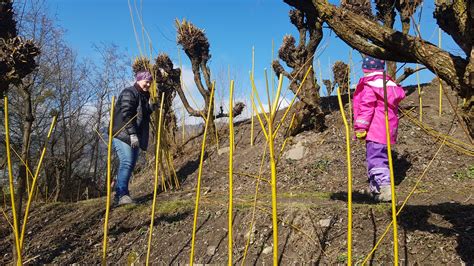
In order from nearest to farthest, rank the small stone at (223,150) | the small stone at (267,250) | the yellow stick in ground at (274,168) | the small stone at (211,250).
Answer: the yellow stick in ground at (274,168) → the small stone at (267,250) → the small stone at (211,250) → the small stone at (223,150)

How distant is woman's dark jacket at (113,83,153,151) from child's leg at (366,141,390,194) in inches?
89.1

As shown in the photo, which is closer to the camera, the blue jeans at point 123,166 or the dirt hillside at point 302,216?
the dirt hillside at point 302,216

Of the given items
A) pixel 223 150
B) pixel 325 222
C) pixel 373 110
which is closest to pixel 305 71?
pixel 223 150

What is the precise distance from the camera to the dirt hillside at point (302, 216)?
232 cm

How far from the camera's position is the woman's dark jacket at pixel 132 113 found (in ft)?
13.1

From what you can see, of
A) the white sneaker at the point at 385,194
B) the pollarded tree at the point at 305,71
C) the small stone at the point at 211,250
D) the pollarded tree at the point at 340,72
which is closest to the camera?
the small stone at the point at 211,250

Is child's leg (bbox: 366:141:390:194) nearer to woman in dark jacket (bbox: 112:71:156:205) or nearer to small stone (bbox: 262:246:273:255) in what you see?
small stone (bbox: 262:246:273:255)

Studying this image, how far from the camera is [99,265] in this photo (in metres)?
2.92

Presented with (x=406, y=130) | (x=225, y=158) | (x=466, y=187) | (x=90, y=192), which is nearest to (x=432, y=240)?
(x=466, y=187)

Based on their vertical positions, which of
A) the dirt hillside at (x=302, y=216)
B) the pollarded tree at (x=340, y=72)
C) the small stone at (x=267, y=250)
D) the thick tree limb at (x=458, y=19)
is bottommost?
the small stone at (x=267, y=250)

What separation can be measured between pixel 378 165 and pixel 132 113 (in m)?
2.48

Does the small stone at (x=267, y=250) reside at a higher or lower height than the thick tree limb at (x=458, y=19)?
lower

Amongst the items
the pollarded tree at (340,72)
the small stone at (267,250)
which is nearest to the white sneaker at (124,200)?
the small stone at (267,250)

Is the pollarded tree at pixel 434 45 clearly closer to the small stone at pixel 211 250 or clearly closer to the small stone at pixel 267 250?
the small stone at pixel 267 250
